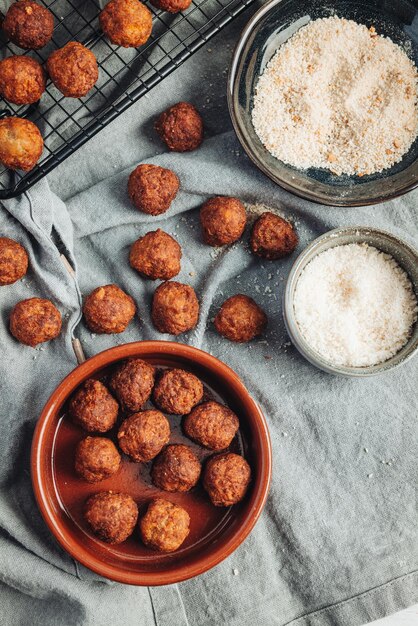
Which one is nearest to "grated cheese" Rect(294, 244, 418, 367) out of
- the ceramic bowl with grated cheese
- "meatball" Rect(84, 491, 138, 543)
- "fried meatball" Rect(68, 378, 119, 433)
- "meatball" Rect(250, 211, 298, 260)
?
the ceramic bowl with grated cheese

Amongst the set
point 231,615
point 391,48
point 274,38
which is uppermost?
point 274,38

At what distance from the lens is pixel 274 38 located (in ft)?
9.77

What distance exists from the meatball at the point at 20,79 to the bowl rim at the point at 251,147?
678mm

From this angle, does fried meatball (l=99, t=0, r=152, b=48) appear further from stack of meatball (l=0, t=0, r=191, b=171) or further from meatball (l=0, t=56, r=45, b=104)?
meatball (l=0, t=56, r=45, b=104)

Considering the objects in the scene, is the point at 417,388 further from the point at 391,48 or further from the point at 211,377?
the point at 391,48

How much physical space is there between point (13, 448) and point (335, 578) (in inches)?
51.8

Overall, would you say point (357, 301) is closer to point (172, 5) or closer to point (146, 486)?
point (146, 486)

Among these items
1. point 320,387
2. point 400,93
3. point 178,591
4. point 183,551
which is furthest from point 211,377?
point 400,93

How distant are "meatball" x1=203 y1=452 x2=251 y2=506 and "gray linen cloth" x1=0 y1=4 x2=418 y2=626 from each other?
0.28 metres

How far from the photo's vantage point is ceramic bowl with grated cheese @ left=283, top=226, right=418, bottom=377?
289 cm

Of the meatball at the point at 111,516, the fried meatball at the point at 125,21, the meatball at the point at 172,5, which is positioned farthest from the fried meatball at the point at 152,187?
the meatball at the point at 111,516

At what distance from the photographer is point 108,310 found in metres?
2.86

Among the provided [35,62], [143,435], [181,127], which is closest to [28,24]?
[35,62]

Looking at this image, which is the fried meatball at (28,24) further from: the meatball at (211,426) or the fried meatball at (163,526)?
the fried meatball at (163,526)
